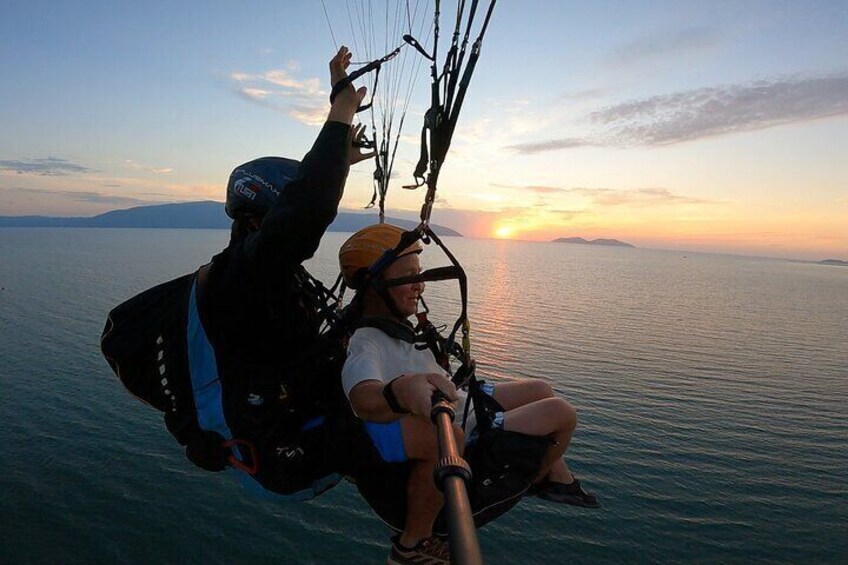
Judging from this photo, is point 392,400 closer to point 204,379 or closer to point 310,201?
point 204,379

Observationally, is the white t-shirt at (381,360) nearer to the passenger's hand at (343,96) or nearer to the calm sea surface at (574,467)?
the passenger's hand at (343,96)

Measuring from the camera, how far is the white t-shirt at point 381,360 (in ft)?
10.0

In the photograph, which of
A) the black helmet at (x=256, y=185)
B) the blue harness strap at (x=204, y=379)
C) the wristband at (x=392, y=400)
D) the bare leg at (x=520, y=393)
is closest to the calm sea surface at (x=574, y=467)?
the bare leg at (x=520, y=393)

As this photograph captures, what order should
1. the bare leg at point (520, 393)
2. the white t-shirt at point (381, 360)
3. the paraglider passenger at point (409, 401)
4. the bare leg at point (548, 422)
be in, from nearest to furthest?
1. the paraglider passenger at point (409, 401)
2. the white t-shirt at point (381, 360)
3. the bare leg at point (548, 422)
4. the bare leg at point (520, 393)

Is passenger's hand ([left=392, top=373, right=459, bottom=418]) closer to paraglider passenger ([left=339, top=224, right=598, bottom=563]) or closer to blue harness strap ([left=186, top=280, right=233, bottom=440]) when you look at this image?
paraglider passenger ([left=339, top=224, right=598, bottom=563])

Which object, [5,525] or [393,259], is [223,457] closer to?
[393,259]

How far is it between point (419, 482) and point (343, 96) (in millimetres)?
2400

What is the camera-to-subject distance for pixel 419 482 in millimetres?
3258

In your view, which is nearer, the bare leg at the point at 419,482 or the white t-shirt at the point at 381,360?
the white t-shirt at the point at 381,360

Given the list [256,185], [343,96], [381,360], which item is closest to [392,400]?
[381,360]

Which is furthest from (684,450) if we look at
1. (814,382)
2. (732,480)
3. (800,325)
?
(800,325)

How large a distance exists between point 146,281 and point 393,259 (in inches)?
2688

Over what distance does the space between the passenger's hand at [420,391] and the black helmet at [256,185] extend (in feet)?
4.22

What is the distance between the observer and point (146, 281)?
62.2m
